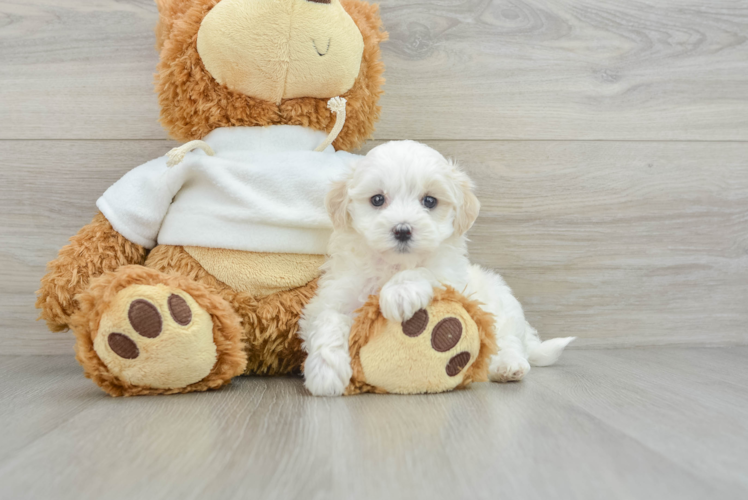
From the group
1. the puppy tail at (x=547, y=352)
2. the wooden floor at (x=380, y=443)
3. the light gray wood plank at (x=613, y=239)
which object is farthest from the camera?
the light gray wood plank at (x=613, y=239)

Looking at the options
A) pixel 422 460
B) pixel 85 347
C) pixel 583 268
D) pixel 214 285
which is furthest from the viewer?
pixel 583 268

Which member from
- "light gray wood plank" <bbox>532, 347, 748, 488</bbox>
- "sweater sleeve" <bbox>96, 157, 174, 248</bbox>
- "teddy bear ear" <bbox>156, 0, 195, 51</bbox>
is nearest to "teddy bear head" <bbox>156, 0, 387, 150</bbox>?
"teddy bear ear" <bbox>156, 0, 195, 51</bbox>

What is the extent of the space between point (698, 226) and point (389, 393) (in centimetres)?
108

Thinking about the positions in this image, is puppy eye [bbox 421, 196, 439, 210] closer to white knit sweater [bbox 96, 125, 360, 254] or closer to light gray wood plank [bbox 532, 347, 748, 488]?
white knit sweater [bbox 96, 125, 360, 254]

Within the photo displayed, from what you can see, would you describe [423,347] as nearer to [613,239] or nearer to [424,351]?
[424,351]

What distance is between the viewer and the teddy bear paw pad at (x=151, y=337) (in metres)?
0.94

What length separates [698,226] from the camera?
63.1 inches

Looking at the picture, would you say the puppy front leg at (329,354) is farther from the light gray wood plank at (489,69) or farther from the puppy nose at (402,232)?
the light gray wood plank at (489,69)

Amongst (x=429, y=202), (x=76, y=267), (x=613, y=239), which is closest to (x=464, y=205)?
(x=429, y=202)

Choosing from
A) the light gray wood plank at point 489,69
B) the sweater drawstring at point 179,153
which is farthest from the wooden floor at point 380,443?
the light gray wood plank at point 489,69

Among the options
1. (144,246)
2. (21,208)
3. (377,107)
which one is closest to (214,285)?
(144,246)

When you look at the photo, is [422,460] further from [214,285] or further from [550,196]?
[550,196]

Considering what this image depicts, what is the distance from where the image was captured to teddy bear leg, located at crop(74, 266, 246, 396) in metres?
0.95

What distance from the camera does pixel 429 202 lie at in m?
1.10
